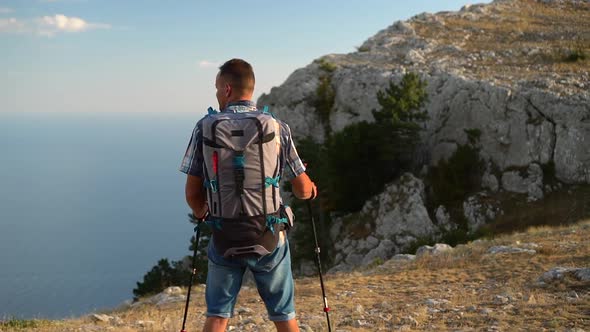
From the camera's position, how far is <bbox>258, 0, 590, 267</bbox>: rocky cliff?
2823 centimetres

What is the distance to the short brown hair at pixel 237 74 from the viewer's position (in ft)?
12.3

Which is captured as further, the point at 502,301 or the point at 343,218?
the point at 343,218

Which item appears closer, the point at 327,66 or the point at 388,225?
the point at 388,225

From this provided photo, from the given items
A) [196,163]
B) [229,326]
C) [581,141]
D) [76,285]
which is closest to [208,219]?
[196,163]

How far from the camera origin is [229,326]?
27.2ft

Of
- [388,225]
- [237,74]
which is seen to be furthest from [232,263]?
[388,225]

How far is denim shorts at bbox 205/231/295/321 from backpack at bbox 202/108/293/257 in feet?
0.44

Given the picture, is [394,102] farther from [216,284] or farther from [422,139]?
[216,284]

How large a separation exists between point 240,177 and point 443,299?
6877mm

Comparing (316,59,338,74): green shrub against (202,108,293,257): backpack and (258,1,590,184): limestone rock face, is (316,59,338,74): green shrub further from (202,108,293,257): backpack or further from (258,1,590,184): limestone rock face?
(202,108,293,257): backpack

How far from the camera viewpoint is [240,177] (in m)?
3.62

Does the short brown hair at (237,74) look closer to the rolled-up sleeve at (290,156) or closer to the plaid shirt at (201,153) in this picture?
the plaid shirt at (201,153)

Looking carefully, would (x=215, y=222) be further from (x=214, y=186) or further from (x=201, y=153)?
(x=201, y=153)

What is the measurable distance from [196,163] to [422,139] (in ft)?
105
